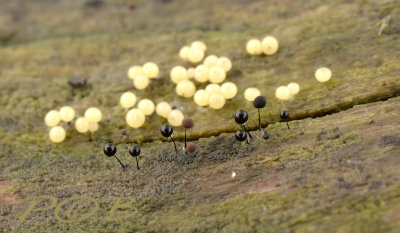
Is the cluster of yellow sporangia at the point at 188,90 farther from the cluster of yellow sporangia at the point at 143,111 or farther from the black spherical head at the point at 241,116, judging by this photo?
the black spherical head at the point at 241,116

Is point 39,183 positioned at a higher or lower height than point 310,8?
lower

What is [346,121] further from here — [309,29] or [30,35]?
[30,35]

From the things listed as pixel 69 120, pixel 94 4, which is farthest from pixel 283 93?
pixel 94 4

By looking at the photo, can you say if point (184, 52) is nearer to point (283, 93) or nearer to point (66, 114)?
point (283, 93)

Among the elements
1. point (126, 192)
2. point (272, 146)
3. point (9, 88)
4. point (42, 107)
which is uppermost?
point (9, 88)


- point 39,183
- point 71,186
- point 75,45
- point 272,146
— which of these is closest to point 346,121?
point 272,146

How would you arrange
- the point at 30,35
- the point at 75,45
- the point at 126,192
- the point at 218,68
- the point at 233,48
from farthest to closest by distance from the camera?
the point at 30,35 → the point at 75,45 → the point at 233,48 → the point at 218,68 → the point at 126,192

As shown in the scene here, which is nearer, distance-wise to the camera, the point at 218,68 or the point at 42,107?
the point at 218,68

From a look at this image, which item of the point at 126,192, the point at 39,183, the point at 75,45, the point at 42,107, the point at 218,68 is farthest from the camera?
the point at 75,45

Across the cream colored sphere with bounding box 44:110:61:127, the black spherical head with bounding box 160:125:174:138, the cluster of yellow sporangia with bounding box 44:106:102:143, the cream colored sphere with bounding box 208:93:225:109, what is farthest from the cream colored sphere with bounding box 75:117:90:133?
the cream colored sphere with bounding box 208:93:225:109
